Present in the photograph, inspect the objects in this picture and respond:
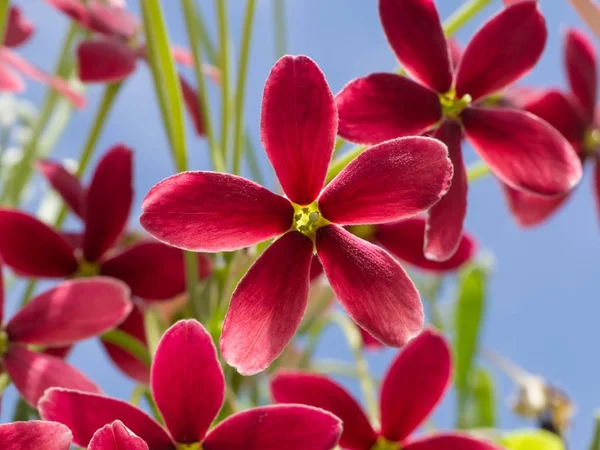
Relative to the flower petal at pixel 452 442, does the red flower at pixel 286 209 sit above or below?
above

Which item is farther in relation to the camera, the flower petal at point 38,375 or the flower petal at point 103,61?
the flower petal at point 103,61

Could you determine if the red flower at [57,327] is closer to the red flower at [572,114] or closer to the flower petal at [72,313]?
the flower petal at [72,313]

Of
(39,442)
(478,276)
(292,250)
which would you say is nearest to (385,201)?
(292,250)

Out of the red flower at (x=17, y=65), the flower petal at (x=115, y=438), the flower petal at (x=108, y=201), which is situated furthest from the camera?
the red flower at (x=17, y=65)

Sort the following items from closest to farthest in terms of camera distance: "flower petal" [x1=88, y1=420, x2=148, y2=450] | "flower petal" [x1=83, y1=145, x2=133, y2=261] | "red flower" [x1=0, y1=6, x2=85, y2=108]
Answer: "flower petal" [x1=88, y1=420, x2=148, y2=450]
"flower petal" [x1=83, y1=145, x2=133, y2=261]
"red flower" [x1=0, y1=6, x2=85, y2=108]

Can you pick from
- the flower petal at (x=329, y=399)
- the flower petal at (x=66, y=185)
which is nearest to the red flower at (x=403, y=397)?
the flower petal at (x=329, y=399)

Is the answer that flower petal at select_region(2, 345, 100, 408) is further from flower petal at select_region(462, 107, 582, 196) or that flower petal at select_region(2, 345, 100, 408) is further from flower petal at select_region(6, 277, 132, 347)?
flower petal at select_region(462, 107, 582, 196)

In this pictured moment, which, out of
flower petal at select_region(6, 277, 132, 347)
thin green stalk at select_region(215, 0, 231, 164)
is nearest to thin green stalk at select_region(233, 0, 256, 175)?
thin green stalk at select_region(215, 0, 231, 164)
